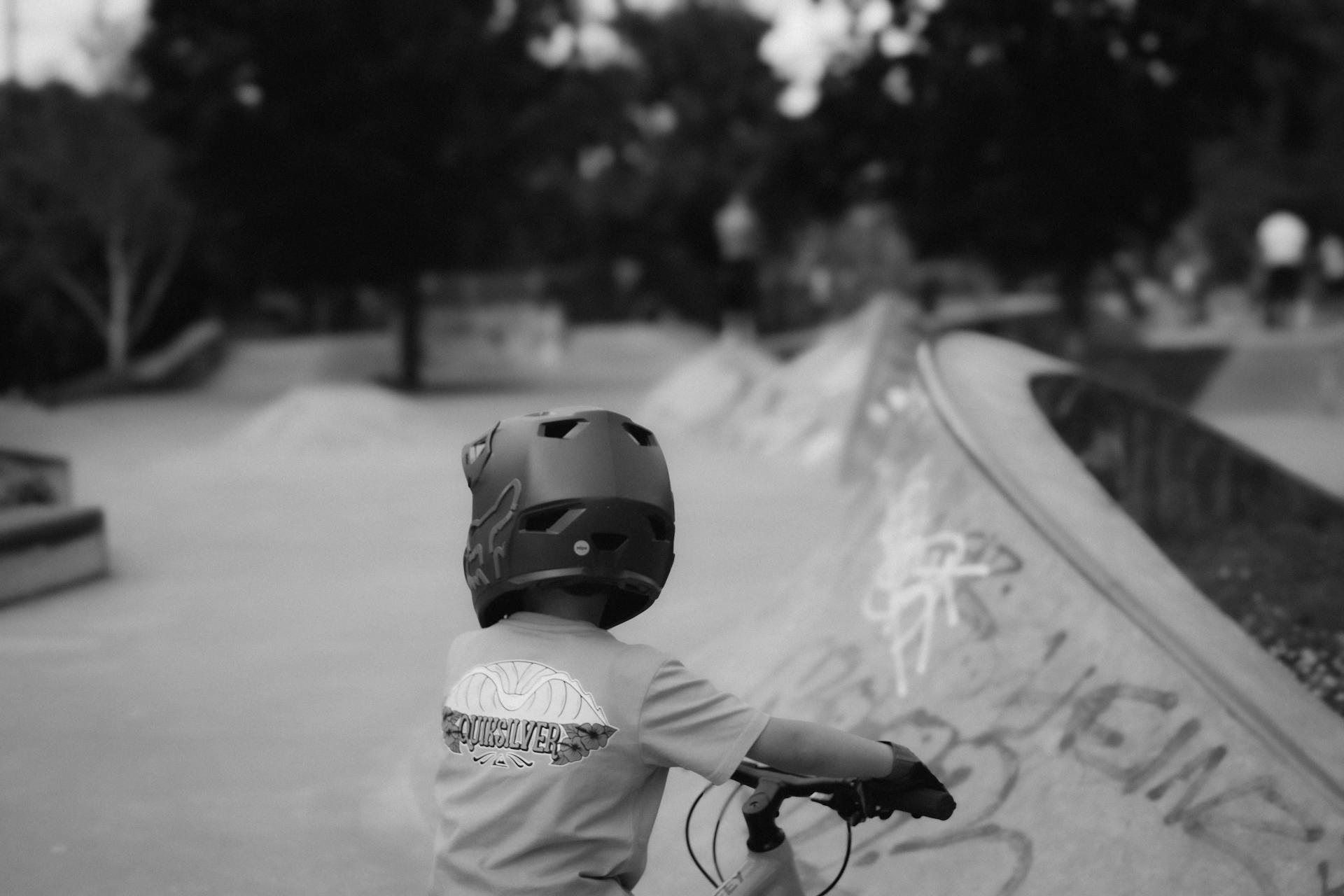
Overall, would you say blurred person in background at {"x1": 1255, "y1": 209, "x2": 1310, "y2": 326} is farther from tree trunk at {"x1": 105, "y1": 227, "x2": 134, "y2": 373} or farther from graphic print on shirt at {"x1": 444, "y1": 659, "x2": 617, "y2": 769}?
graphic print on shirt at {"x1": 444, "y1": 659, "x2": 617, "y2": 769}

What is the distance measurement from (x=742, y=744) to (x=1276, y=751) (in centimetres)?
166

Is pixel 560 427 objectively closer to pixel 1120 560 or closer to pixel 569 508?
pixel 569 508

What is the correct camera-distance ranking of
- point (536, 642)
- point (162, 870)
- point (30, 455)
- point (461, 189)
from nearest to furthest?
1. point (536, 642)
2. point (162, 870)
3. point (30, 455)
4. point (461, 189)

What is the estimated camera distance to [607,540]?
8.25 feet

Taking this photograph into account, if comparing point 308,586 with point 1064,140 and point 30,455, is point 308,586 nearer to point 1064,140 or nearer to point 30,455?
point 30,455

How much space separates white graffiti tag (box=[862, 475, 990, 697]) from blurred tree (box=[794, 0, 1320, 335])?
62.1 ft

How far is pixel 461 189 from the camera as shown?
27453 millimetres

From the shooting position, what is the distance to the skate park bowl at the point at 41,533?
9.13 m

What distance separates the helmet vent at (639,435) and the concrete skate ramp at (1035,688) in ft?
5.33

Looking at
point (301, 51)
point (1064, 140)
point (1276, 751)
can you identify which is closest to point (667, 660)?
point (1276, 751)

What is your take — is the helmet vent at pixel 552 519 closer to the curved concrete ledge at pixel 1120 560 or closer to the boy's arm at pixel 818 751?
the boy's arm at pixel 818 751

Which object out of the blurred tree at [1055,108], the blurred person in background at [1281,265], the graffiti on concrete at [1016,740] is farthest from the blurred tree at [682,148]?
the graffiti on concrete at [1016,740]

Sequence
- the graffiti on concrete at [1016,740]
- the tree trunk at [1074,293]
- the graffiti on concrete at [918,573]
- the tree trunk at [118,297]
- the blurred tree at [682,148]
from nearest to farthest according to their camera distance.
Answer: the graffiti on concrete at [1016,740] < the graffiti on concrete at [918,573] < the tree trunk at [1074,293] < the tree trunk at [118,297] < the blurred tree at [682,148]

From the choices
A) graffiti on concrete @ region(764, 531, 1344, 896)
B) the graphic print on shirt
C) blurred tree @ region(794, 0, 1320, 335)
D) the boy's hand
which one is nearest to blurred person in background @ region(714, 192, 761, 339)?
blurred tree @ region(794, 0, 1320, 335)
